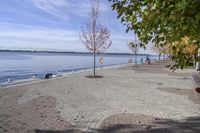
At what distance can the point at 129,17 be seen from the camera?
5.14 m

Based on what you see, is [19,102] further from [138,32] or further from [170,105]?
[138,32]

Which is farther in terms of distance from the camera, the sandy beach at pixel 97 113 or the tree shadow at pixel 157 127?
the sandy beach at pixel 97 113

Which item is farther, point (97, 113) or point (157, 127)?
point (97, 113)

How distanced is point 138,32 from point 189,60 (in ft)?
4.02

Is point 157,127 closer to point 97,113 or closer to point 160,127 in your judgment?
point 160,127

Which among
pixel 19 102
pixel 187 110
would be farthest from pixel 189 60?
pixel 19 102

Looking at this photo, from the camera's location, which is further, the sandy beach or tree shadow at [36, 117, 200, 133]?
the sandy beach

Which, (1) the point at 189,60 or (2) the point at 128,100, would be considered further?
(2) the point at 128,100

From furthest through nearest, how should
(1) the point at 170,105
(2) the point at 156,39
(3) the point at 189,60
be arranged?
(1) the point at 170,105 → (3) the point at 189,60 → (2) the point at 156,39

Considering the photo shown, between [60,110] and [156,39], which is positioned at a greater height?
[156,39]

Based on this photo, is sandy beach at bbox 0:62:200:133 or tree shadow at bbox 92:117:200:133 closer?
tree shadow at bbox 92:117:200:133

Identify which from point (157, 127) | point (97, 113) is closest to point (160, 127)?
point (157, 127)

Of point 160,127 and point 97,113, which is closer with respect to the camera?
point 160,127

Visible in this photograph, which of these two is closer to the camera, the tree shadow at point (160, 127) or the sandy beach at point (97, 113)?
the tree shadow at point (160, 127)
